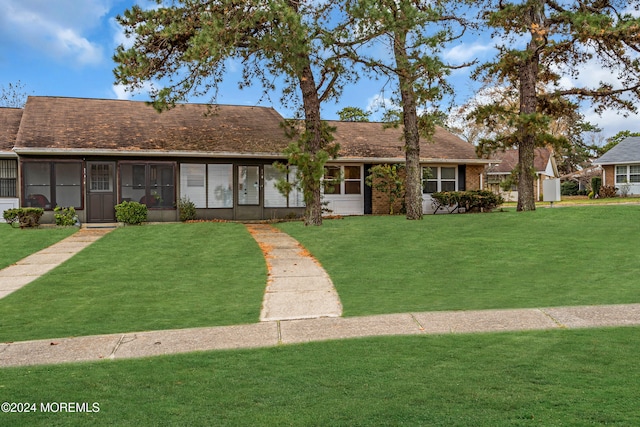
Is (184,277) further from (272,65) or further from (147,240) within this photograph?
(272,65)

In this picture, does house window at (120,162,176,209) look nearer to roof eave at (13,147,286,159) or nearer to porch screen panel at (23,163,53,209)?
roof eave at (13,147,286,159)

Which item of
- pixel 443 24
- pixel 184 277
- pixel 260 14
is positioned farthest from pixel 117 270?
pixel 443 24

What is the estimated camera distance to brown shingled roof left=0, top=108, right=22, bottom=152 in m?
20.1

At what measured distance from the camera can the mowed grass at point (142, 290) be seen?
6.96 m

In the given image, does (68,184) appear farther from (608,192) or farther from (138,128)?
(608,192)

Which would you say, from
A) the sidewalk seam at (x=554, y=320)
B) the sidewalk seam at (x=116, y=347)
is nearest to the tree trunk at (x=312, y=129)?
→ the sidewalk seam at (x=554, y=320)

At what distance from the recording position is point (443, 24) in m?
19.6

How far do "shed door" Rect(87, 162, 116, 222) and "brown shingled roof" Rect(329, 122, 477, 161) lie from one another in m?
9.64

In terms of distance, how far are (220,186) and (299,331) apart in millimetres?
15928

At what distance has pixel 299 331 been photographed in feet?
20.9

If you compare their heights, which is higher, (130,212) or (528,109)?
(528,109)

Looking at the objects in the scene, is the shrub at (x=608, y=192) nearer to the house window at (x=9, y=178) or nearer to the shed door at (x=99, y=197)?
the shed door at (x=99, y=197)

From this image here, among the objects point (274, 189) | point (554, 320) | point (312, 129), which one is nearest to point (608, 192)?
point (274, 189)

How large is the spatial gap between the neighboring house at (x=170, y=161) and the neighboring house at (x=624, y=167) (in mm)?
20504
